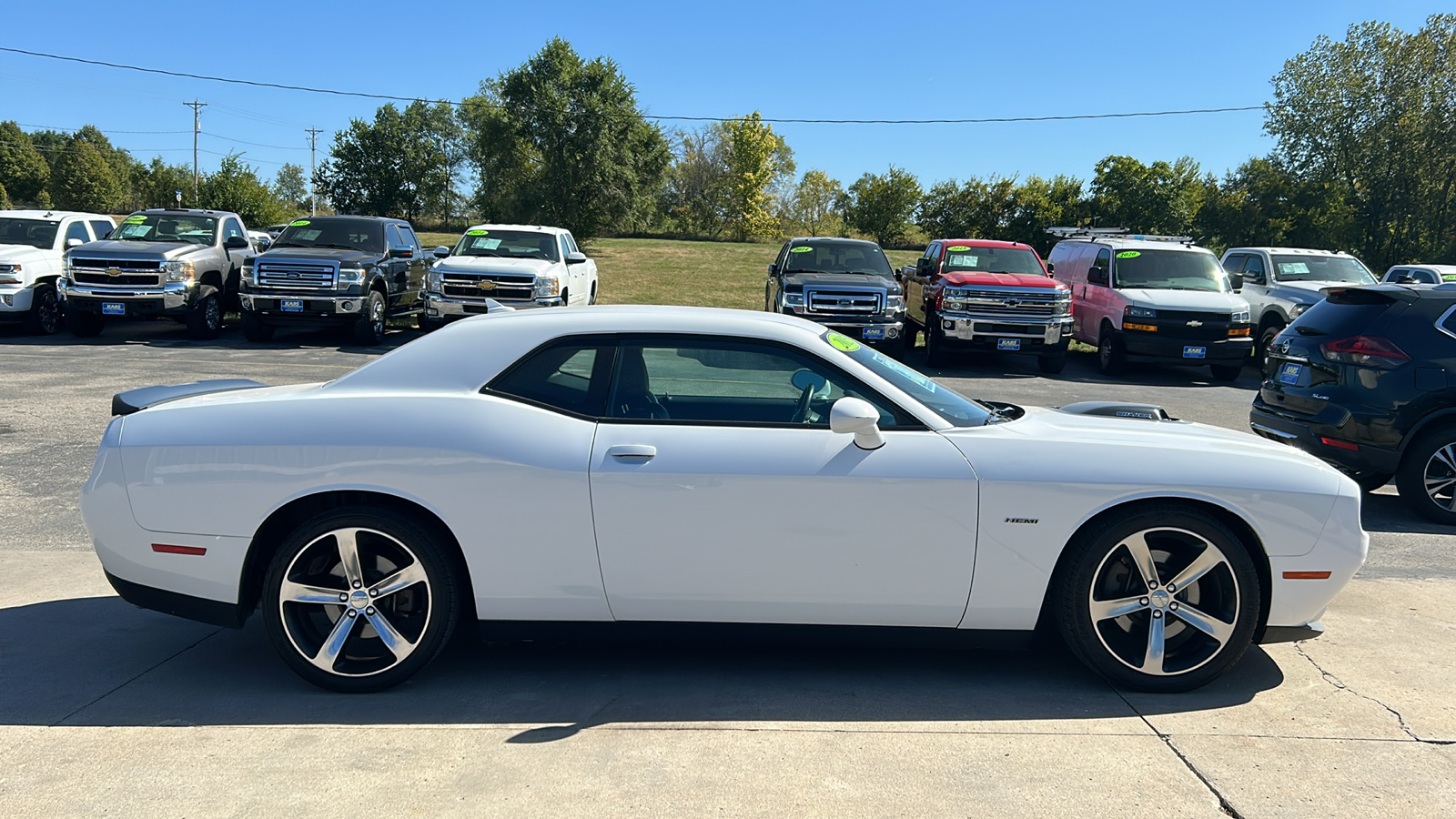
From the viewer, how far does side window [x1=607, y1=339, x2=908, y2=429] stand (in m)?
3.93

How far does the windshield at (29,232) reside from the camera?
1812 cm

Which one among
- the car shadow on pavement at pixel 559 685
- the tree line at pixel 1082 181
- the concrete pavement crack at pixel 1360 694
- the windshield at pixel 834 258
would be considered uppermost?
the tree line at pixel 1082 181

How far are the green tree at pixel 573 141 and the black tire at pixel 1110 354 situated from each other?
105ft

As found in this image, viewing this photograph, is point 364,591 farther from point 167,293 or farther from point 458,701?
point 167,293

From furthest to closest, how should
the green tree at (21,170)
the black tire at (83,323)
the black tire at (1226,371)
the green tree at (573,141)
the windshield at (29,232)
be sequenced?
1. the green tree at (21,170)
2. the green tree at (573,141)
3. the windshield at (29,232)
4. the black tire at (83,323)
5. the black tire at (1226,371)

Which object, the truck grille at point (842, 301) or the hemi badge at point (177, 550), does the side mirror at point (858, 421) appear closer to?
the hemi badge at point (177, 550)

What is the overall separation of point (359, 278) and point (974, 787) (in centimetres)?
1568

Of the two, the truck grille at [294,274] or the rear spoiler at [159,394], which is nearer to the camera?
the rear spoiler at [159,394]

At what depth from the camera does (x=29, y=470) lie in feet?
24.9

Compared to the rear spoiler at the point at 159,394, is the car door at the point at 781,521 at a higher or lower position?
lower

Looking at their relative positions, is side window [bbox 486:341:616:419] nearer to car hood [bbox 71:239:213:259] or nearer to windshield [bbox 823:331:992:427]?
windshield [bbox 823:331:992:427]

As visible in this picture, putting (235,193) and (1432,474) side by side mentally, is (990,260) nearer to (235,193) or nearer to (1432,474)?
(1432,474)

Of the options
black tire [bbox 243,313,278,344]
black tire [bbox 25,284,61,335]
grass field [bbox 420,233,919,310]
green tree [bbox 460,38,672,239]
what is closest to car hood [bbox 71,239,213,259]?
black tire [bbox 25,284,61,335]

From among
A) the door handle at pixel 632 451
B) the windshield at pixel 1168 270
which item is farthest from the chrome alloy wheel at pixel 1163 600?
the windshield at pixel 1168 270
